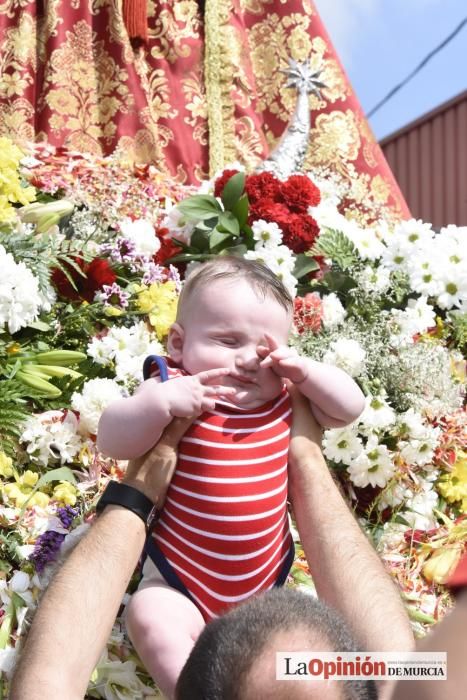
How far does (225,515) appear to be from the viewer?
146cm

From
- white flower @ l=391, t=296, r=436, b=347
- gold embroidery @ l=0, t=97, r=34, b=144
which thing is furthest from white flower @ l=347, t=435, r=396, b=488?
gold embroidery @ l=0, t=97, r=34, b=144

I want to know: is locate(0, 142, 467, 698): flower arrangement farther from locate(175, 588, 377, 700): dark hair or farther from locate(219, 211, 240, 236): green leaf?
locate(175, 588, 377, 700): dark hair

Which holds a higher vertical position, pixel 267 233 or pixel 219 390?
pixel 219 390

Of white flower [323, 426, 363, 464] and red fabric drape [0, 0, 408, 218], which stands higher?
red fabric drape [0, 0, 408, 218]

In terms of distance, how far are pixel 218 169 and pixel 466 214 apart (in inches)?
272

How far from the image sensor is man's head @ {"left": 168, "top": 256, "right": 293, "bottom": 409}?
5.08 ft

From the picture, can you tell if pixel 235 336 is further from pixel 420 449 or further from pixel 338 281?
pixel 338 281

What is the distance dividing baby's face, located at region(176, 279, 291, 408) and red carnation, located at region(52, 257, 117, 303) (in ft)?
2.55

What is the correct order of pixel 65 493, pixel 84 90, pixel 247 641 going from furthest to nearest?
pixel 84 90
pixel 65 493
pixel 247 641

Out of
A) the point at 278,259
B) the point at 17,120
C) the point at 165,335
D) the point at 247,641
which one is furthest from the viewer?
the point at 17,120

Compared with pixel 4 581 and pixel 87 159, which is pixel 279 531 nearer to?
pixel 4 581

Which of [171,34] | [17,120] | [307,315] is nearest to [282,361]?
[307,315]

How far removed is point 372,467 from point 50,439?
72cm

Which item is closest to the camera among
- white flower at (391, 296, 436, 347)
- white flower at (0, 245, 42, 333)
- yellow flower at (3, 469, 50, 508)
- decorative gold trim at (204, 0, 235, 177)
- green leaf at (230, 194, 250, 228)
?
yellow flower at (3, 469, 50, 508)
